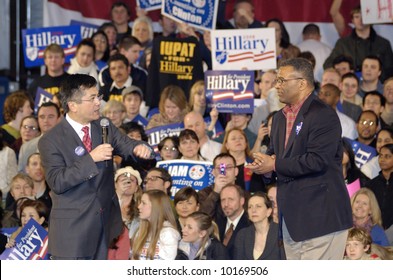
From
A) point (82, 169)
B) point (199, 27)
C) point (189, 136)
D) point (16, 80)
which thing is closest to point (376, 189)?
point (189, 136)

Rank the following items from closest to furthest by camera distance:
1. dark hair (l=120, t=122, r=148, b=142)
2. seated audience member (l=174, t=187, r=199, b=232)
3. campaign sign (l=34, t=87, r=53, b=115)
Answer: seated audience member (l=174, t=187, r=199, b=232)
dark hair (l=120, t=122, r=148, b=142)
campaign sign (l=34, t=87, r=53, b=115)

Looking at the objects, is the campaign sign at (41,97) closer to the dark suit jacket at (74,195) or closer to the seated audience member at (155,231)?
the seated audience member at (155,231)

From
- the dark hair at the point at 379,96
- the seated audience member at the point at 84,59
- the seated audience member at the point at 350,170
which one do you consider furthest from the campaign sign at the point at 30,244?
the dark hair at the point at 379,96

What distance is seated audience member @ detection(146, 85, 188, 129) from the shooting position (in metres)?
13.3

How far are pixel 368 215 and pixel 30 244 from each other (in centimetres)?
326

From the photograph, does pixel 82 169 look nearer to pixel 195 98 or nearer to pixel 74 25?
pixel 195 98

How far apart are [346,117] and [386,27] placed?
310 centimetres

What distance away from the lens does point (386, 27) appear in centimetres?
1562

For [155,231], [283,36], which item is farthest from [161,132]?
[283,36]

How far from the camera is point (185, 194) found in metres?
11.2

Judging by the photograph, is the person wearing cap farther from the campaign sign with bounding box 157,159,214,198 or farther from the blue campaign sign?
the campaign sign with bounding box 157,159,214,198

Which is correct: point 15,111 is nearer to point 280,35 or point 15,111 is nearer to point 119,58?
point 119,58

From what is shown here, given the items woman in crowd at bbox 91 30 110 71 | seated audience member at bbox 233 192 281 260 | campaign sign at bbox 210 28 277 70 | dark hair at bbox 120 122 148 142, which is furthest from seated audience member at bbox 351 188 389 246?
woman in crowd at bbox 91 30 110 71

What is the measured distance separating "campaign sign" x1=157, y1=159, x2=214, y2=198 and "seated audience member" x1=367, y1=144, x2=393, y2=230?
1.68m
